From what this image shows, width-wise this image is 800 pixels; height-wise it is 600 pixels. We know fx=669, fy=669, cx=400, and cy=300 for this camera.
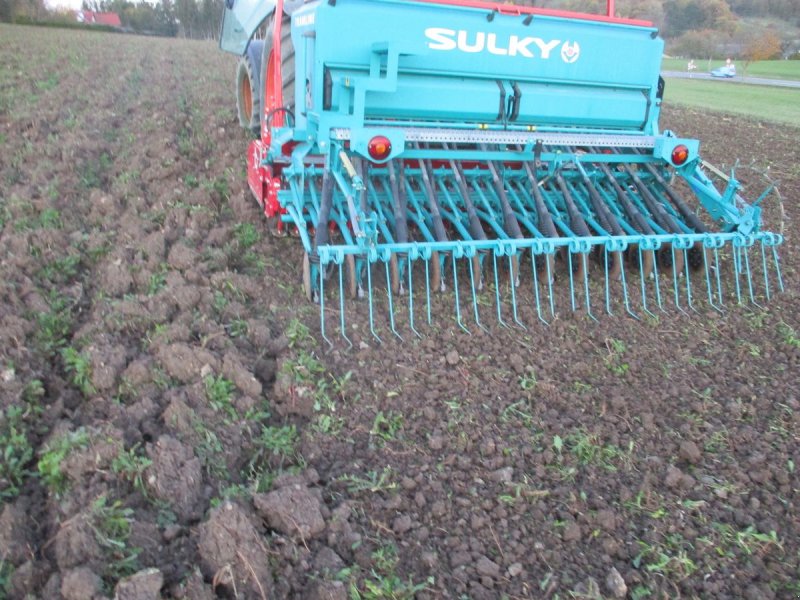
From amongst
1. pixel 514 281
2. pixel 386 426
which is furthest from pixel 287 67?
pixel 386 426

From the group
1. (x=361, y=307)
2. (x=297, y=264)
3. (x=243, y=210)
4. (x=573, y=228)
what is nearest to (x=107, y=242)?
(x=243, y=210)

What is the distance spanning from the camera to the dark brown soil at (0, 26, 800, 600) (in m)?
2.37

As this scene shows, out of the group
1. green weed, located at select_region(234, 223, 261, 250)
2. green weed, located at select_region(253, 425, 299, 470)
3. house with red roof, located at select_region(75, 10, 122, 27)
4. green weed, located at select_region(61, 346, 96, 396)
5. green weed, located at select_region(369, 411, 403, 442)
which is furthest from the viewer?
house with red roof, located at select_region(75, 10, 122, 27)

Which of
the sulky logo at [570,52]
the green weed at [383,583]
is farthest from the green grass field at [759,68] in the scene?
the green weed at [383,583]

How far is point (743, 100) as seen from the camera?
58.7ft

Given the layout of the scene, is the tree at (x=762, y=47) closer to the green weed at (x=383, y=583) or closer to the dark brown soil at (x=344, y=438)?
the dark brown soil at (x=344, y=438)

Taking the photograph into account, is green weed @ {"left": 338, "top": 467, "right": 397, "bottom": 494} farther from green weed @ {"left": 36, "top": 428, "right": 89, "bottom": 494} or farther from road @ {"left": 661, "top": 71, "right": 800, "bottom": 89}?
road @ {"left": 661, "top": 71, "right": 800, "bottom": 89}

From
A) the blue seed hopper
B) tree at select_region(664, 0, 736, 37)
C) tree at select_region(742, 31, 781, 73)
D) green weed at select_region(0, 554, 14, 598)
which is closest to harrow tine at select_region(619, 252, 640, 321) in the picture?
the blue seed hopper

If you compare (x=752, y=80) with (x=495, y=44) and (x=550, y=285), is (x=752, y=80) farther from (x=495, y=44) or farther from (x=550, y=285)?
(x=550, y=285)

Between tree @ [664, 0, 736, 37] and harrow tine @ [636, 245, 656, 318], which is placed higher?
tree @ [664, 0, 736, 37]

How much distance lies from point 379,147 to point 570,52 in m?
1.69

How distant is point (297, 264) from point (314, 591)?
2.69m

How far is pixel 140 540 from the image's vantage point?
237 cm

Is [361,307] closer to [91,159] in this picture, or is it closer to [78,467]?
[78,467]
